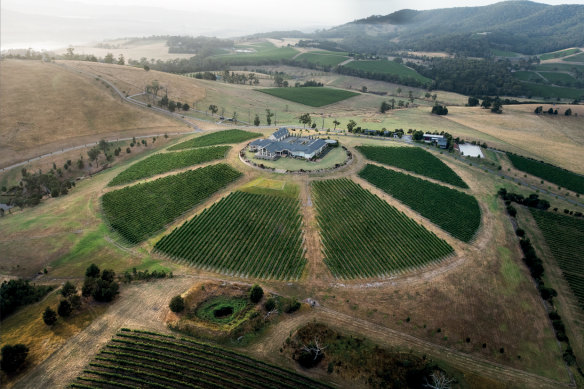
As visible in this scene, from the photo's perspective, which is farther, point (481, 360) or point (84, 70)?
point (84, 70)

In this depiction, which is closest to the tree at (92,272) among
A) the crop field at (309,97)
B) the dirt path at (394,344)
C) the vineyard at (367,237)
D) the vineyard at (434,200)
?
the dirt path at (394,344)

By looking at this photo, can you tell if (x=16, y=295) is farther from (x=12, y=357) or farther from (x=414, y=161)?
(x=414, y=161)

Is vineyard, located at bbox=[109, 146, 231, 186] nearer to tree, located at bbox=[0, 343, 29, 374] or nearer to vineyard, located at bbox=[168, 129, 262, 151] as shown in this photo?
vineyard, located at bbox=[168, 129, 262, 151]

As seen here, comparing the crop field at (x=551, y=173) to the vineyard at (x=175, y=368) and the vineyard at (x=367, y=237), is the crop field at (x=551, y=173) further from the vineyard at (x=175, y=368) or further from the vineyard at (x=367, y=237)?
the vineyard at (x=175, y=368)

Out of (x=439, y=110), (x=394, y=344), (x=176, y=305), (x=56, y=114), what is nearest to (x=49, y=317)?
(x=176, y=305)

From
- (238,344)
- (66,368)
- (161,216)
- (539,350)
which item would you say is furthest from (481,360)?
(161,216)

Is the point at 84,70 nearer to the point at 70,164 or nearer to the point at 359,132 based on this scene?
the point at 70,164
